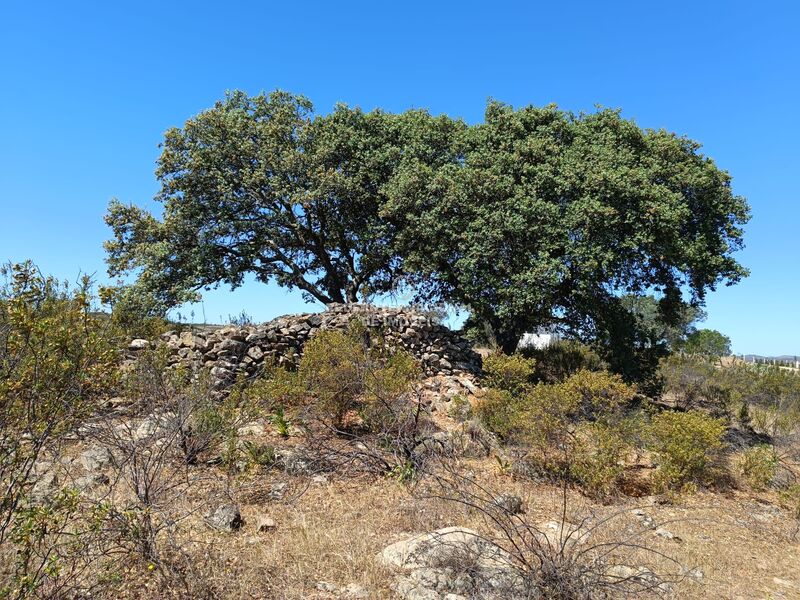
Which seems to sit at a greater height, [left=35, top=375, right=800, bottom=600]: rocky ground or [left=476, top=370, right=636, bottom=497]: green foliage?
[left=476, top=370, right=636, bottom=497]: green foliage

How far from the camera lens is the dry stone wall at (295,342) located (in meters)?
10.1

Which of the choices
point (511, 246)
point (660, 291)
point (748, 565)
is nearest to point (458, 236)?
point (511, 246)

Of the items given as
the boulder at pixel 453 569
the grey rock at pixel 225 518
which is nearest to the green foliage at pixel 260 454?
the grey rock at pixel 225 518

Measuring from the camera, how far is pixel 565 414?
7.88 m

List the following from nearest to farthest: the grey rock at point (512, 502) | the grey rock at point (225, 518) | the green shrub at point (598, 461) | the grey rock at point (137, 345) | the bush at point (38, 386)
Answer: the bush at point (38, 386) < the grey rock at point (225, 518) < the grey rock at point (512, 502) < the green shrub at point (598, 461) < the grey rock at point (137, 345)

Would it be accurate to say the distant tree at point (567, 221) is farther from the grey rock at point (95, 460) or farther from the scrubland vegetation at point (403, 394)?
the grey rock at point (95, 460)

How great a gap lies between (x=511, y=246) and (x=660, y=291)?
182 inches

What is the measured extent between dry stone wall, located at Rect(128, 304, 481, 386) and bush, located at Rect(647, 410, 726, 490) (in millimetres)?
5108

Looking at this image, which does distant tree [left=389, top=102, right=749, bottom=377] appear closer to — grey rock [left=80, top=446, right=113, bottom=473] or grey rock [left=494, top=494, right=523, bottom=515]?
grey rock [left=494, top=494, right=523, bottom=515]

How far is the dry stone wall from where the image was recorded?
10.1m

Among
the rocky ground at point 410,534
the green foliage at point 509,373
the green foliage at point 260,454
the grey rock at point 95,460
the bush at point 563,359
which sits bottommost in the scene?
the rocky ground at point 410,534

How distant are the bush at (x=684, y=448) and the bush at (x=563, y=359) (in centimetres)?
641

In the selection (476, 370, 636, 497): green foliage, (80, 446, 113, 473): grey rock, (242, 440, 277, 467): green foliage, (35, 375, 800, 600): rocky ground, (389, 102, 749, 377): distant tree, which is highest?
(389, 102, 749, 377): distant tree

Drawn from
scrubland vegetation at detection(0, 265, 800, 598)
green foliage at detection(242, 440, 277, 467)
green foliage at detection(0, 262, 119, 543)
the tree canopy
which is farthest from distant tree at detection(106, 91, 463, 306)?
green foliage at detection(0, 262, 119, 543)
